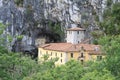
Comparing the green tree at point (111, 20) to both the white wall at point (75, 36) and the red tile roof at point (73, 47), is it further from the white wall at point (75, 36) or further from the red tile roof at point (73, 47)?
the red tile roof at point (73, 47)

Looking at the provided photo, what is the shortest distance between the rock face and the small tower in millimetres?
1057

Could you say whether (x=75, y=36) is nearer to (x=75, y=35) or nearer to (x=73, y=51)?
(x=75, y=35)

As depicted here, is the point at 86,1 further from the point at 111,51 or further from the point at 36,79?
the point at 36,79

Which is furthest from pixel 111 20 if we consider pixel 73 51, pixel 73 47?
pixel 73 51

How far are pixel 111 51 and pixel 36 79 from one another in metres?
10.3

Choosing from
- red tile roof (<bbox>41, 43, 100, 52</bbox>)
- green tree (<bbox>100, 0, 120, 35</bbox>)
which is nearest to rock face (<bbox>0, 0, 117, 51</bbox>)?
green tree (<bbox>100, 0, 120, 35</bbox>)

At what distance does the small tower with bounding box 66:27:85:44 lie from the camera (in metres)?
61.7

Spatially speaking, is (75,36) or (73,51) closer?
(73,51)

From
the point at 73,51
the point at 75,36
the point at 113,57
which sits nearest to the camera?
the point at 113,57

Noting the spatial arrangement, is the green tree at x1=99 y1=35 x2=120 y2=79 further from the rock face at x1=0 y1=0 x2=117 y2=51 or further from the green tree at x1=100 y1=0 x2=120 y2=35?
the rock face at x1=0 y1=0 x2=117 y2=51

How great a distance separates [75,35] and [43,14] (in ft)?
19.6

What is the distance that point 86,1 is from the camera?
62938 millimetres

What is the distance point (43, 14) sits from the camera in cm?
6456

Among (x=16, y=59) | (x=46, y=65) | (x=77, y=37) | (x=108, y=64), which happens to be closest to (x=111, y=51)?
(x=108, y=64)
